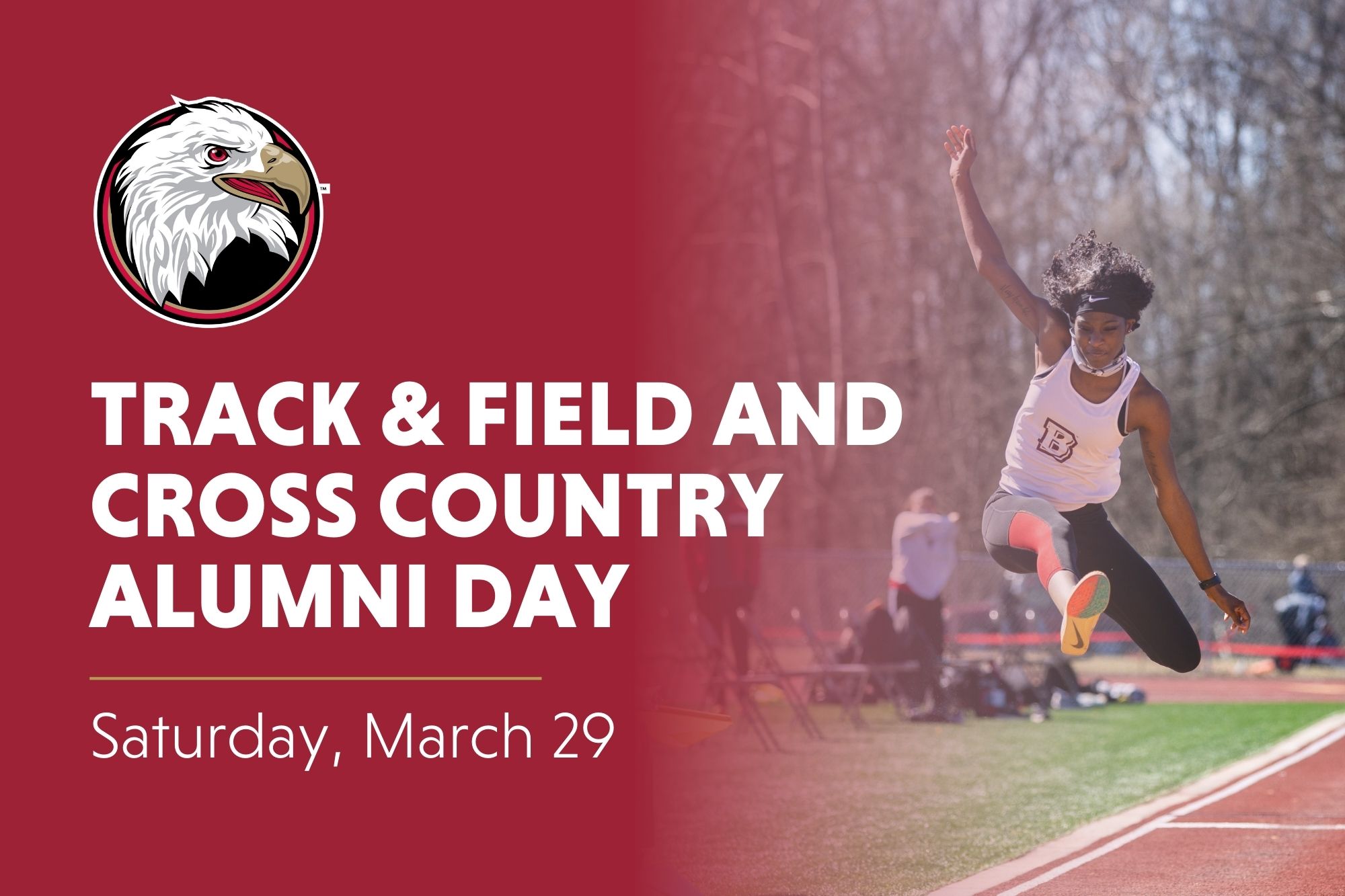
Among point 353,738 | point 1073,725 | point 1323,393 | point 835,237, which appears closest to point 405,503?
point 353,738

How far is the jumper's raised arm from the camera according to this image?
24.7 feet

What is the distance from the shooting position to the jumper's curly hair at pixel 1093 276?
23.8ft

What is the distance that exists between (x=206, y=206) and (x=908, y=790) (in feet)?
21.3

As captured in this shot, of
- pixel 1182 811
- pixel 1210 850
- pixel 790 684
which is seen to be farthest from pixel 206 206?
pixel 790 684

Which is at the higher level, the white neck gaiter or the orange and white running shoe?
the white neck gaiter

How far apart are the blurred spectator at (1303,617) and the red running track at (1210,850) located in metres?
13.0

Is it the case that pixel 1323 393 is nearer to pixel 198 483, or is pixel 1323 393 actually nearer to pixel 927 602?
pixel 927 602

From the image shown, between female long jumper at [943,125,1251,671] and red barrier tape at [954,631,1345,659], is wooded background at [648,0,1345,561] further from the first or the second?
female long jumper at [943,125,1251,671]

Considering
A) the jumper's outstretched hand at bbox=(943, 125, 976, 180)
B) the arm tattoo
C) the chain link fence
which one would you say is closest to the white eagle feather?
the jumper's outstretched hand at bbox=(943, 125, 976, 180)

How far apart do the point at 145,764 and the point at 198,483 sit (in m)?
1.78

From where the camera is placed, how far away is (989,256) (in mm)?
7617

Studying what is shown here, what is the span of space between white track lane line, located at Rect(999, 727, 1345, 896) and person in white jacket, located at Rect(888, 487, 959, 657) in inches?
152

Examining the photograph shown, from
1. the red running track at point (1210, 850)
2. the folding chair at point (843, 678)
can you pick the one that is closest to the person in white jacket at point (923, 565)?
the folding chair at point (843, 678)

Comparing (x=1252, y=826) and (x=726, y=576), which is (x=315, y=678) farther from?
(x=726, y=576)
